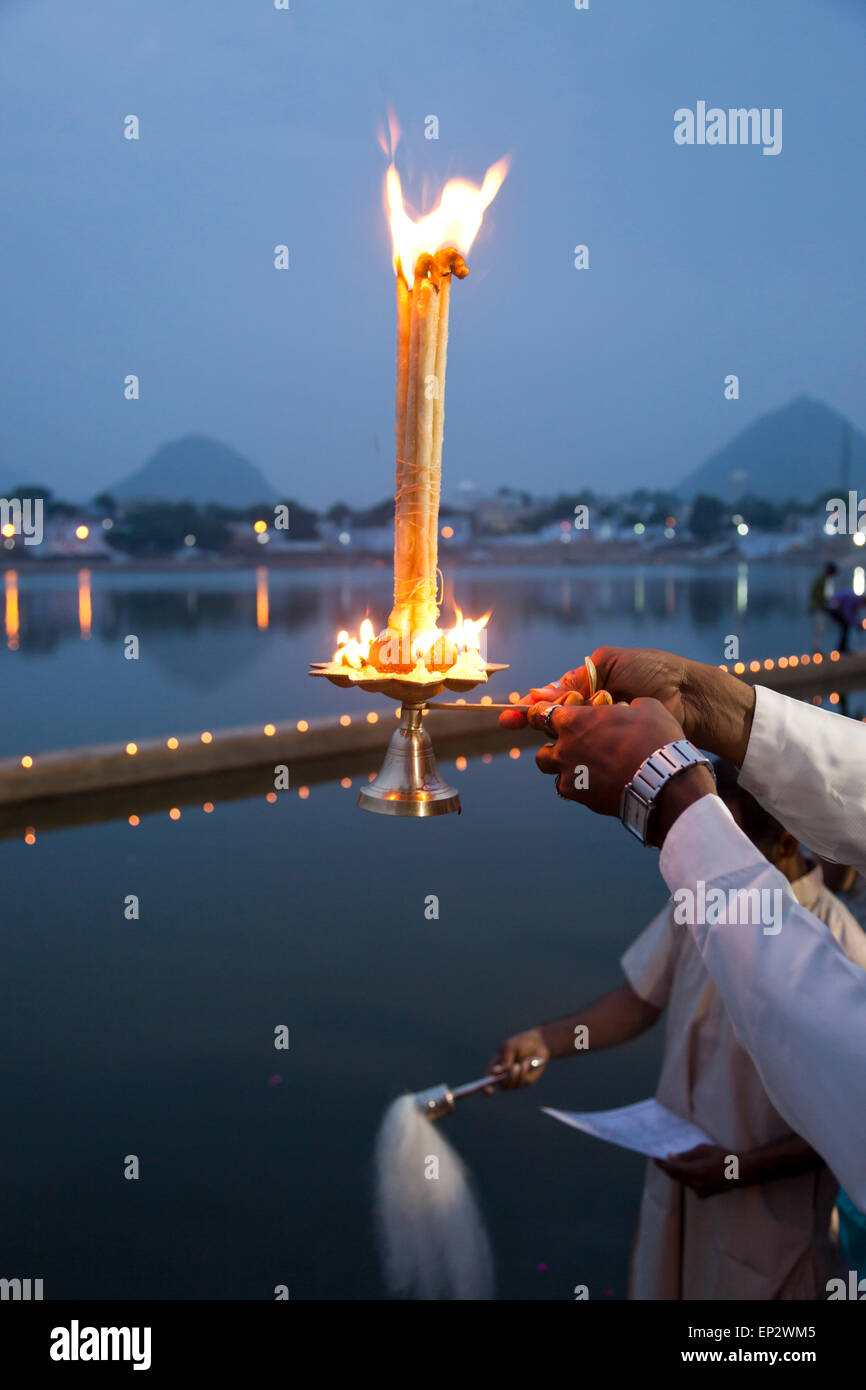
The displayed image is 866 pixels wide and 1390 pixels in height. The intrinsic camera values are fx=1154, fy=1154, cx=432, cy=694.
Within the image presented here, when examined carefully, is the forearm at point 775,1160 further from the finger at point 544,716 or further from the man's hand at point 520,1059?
the finger at point 544,716

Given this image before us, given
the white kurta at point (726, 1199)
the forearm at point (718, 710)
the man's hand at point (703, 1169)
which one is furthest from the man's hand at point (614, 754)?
the man's hand at point (703, 1169)

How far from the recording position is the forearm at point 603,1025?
2.63 metres

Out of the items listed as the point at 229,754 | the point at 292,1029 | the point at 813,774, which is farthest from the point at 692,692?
the point at 229,754

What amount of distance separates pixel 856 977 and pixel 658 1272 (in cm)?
153

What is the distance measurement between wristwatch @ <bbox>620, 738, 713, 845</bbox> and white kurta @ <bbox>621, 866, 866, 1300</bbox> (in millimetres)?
1032

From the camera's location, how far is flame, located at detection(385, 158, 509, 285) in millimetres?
1479

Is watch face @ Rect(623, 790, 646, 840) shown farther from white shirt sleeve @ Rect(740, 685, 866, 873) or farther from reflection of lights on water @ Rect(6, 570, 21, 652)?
reflection of lights on water @ Rect(6, 570, 21, 652)

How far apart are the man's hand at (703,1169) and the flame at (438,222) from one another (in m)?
1.67

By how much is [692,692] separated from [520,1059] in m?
1.20

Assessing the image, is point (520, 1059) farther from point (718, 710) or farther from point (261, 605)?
point (261, 605)

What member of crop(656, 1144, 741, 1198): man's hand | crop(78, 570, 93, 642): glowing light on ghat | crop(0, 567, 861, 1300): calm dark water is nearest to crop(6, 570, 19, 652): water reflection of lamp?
crop(78, 570, 93, 642): glowing light on ghat

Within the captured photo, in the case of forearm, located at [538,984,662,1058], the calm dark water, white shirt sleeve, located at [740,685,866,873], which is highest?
white shirt sleeve, located at [740,685,866,873]

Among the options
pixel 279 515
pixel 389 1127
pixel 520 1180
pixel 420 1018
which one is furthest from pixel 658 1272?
pixel 279 515

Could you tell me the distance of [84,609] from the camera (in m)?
39.5
